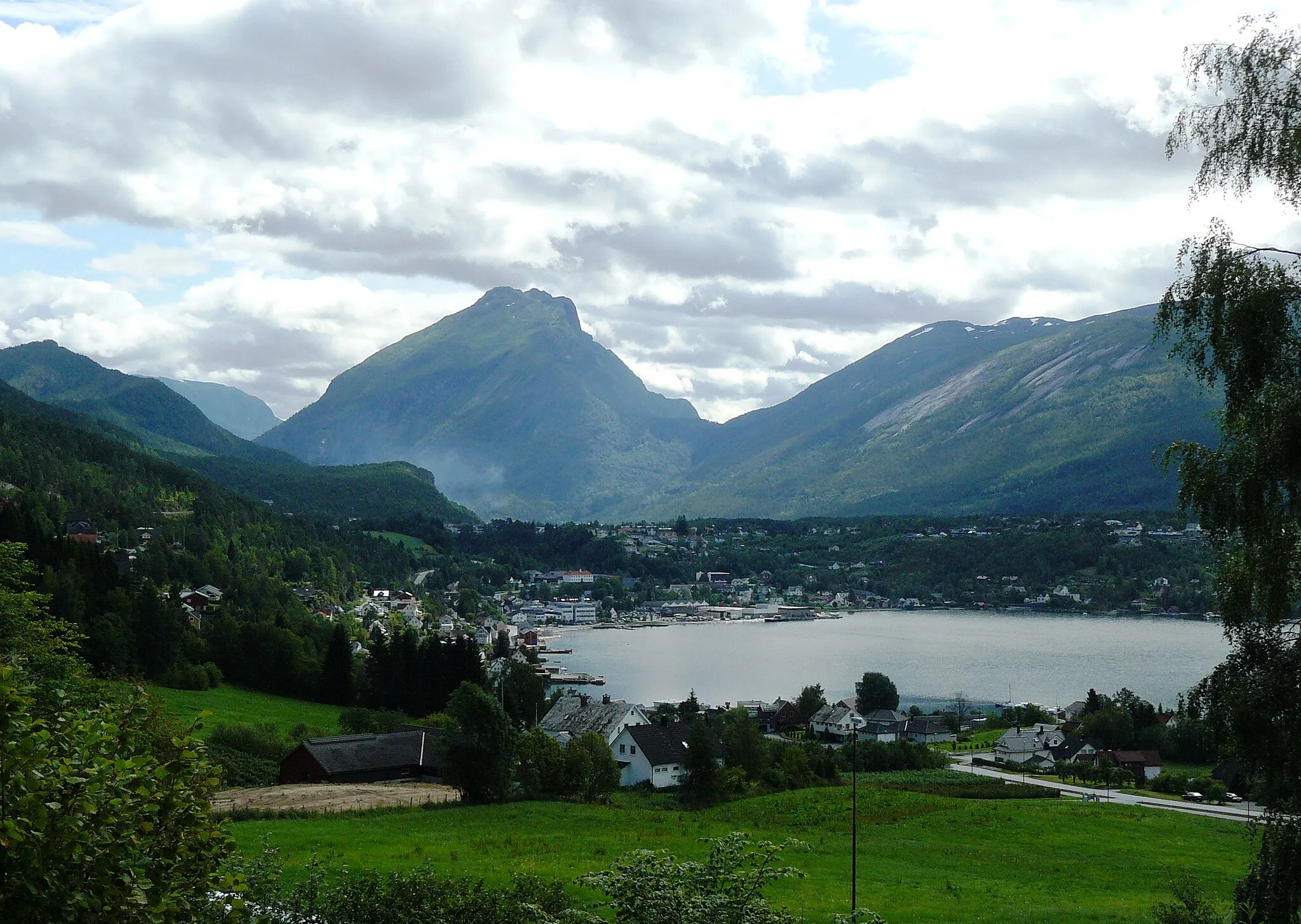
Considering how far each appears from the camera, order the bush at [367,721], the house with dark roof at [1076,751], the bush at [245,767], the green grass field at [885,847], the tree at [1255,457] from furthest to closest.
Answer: the house with dark roof at [1076,751]
the bush at [367,721]
the bush at [245,767]
the green grass field at [885,847]
the tree at [1255,457]

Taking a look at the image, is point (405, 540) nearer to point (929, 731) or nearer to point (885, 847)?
point (929, 731)

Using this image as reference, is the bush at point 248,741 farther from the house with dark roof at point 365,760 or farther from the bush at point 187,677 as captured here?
the bush at point 187,677

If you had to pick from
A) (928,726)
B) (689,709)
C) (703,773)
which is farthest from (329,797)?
(928,726)

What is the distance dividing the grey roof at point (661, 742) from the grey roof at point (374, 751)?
10000 mm

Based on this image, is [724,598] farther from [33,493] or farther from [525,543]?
[33,493]

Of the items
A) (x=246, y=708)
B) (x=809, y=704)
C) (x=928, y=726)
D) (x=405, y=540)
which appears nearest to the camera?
(x=246, y=708)

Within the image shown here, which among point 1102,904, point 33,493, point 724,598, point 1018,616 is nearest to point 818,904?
point 1102,904

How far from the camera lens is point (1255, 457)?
8383 mm

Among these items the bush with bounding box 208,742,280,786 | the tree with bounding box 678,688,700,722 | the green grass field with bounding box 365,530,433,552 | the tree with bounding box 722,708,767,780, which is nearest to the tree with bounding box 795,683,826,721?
the tree with bounding box 678,688,700,722

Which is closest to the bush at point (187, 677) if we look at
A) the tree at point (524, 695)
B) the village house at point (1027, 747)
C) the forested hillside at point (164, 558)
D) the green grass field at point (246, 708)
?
the forested hillside at point (164, 558)

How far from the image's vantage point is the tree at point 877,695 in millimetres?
63406

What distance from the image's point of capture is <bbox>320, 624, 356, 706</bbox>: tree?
166 ft

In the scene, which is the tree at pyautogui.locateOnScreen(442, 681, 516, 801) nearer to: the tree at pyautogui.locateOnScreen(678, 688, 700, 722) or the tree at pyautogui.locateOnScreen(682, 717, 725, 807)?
the tree at pyautogui.locateOnScreen(682, 717, 725, 807)

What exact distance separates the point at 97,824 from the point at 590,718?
149ft
